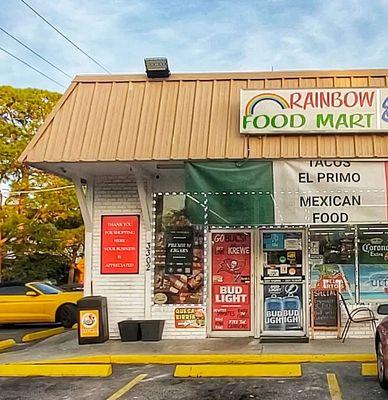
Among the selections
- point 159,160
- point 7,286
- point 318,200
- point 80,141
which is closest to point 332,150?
point 318,200

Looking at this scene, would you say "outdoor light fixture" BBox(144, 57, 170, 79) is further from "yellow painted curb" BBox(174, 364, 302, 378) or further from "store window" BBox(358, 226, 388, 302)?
"yellow painted curb" BBox(174, 364, 302, 378)

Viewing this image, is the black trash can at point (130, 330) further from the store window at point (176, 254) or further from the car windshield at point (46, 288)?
the car windshield at point (46, 288)

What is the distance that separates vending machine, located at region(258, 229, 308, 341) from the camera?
38.4 feet

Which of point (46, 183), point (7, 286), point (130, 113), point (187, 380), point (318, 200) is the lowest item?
point (187, 380)

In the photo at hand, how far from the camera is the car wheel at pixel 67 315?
56.1 ft

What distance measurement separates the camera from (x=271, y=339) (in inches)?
446

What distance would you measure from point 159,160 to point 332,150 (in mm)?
3070

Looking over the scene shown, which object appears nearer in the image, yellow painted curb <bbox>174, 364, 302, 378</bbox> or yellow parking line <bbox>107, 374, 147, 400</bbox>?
yellow parking line <bbox>107, 374, 147, 400</bbox>

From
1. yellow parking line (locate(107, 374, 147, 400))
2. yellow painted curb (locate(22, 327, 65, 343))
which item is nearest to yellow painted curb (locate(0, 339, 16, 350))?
yellow painted curb (locate(22, 327, 65, 343))

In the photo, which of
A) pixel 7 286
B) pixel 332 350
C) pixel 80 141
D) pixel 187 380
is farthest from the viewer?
pixel 7 286

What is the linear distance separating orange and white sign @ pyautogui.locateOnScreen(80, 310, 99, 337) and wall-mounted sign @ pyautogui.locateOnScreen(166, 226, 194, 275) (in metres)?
1.65

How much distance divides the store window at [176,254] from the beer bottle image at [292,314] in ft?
5.42

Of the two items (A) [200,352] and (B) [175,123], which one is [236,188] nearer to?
(B) [175,123]

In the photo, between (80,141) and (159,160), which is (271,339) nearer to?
(159,160)
